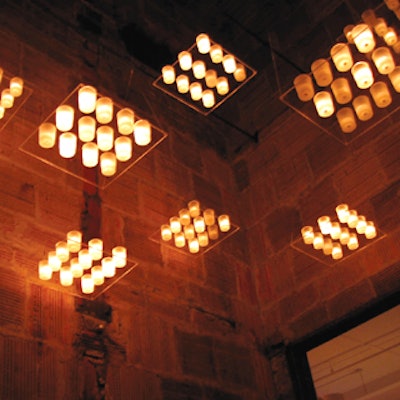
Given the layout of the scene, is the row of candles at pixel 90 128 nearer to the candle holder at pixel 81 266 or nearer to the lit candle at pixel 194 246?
the candle holder at pixel 81 266

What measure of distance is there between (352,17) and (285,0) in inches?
50.4

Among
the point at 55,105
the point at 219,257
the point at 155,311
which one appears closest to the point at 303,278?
the point at 219,257

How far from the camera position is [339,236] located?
648 cm

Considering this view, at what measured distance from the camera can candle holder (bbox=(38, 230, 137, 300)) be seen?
18.1 ft

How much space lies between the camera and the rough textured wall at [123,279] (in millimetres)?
5375

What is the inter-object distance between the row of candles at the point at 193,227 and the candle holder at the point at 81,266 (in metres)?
0.81

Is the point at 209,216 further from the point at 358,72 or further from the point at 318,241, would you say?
the point at 358,72

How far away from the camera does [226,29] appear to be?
970cm

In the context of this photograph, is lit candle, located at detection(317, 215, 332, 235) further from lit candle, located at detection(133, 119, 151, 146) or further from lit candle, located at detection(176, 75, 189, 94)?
lit candle, located at detection(133, 119, 151, 146)

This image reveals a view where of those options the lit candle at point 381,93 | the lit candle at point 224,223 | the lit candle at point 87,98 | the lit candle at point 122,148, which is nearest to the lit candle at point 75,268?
the lit candle at point 122,148

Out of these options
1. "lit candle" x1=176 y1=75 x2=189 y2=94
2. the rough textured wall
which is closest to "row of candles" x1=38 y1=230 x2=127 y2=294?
the rough textured wall

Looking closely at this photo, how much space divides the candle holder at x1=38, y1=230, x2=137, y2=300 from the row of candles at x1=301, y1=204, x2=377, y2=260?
1886 millimetres

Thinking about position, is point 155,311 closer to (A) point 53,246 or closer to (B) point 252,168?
(A) point 53,246

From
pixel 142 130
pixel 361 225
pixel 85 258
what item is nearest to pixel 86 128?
pixel 142 130
